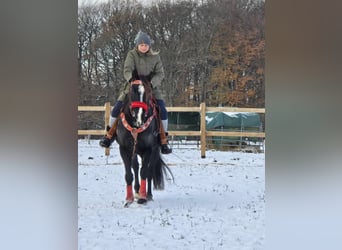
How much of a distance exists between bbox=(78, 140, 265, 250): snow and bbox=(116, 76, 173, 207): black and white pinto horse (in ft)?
0.54

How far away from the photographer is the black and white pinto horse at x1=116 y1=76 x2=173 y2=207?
3.44 m

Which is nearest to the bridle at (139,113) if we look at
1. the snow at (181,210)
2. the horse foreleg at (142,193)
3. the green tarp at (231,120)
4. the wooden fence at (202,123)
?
the horse foreleg at (142,193)

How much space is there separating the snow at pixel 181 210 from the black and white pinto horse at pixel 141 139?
0.16m

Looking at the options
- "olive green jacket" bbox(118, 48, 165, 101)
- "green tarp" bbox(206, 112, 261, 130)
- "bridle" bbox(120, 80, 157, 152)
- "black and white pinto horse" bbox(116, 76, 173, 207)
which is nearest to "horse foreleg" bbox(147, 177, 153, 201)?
"black and white pinto horse" bbox(116, 76, 173, 207)

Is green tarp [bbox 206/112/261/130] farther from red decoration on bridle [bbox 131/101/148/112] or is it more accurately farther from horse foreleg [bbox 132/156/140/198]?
red decoration on bridle [bbox 131/101/148/112]

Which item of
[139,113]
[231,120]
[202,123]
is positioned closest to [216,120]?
[231,120]

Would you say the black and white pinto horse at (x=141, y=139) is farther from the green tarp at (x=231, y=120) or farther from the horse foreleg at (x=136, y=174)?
the green tarp at (x=231, y=120)

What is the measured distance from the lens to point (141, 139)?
3.62 metres

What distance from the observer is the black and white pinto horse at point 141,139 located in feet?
11.3
